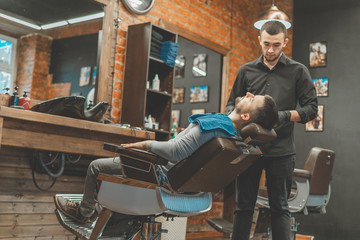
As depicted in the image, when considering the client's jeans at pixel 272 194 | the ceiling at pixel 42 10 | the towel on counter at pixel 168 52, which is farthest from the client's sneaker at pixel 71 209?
the towel on counter at pixel 168 52

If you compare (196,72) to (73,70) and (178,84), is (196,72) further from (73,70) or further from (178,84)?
(73,70)

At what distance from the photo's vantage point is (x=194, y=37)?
17.0ft

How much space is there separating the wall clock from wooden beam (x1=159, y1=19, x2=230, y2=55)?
0.27 meters

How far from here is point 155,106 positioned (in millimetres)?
4379

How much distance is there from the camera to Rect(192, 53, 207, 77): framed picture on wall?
557cm

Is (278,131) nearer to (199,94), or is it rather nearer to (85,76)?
(85,76)

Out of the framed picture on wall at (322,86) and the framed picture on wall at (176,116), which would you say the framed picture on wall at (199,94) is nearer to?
the framed picture on wall at (176,116)

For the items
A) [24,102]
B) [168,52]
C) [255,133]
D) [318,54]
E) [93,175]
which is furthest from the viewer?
[318,54]

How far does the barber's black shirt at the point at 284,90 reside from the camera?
237 cm

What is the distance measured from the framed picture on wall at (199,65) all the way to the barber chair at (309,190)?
92.6 inches

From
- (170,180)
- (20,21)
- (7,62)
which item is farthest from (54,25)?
(170,180)

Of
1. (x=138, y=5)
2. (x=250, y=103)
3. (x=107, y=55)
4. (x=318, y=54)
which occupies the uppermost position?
(x=138, y=5)

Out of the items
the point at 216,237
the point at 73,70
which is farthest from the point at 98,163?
the point at 216,237

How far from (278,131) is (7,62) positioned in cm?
220
